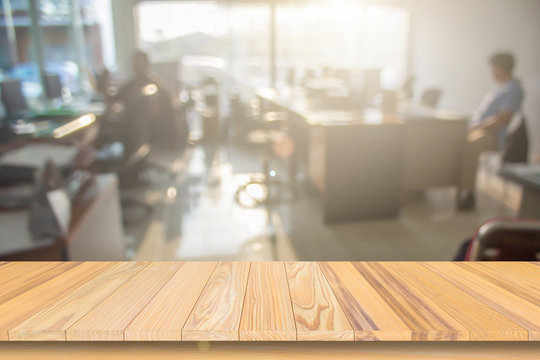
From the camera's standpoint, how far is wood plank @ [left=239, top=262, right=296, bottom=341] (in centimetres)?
73

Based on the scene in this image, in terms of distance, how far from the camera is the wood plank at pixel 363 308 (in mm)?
725

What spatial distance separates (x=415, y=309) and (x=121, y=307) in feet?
1.79

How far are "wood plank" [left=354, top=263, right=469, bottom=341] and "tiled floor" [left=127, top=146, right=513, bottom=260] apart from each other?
2.26 metres

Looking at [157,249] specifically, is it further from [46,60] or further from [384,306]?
[46,60]

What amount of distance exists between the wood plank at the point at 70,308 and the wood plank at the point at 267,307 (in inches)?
10.8

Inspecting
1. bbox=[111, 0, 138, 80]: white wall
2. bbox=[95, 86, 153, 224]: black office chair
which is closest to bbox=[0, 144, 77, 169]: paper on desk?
bbox=[95, 86, 153, 224]: black office chair

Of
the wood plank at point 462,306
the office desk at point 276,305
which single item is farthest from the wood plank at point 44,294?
the wood plank at point 462,306

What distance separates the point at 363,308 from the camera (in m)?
0.80

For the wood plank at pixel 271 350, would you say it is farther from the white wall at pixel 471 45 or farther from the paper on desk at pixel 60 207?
the white wall at pixel 471 45

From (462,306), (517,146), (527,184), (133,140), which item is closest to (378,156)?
(517,146)

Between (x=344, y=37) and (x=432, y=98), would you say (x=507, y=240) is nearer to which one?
(x=432, y=98)

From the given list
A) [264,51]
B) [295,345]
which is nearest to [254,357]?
[295,345]

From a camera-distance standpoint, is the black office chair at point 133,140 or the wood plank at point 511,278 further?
the black office chair at point 133,140

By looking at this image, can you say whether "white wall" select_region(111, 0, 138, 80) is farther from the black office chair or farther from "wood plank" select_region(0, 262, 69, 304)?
"wood plank" select_region(0, 262, 69, 304)
